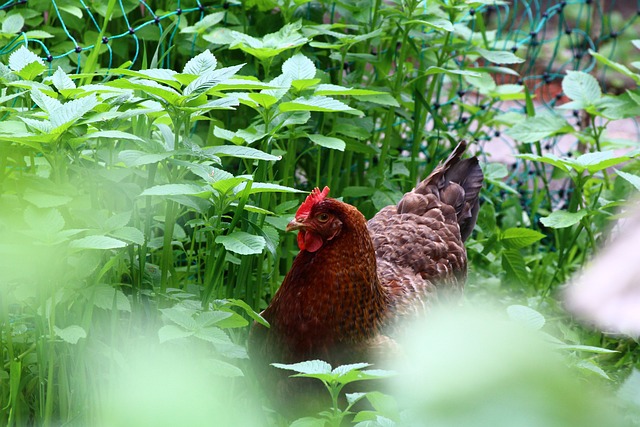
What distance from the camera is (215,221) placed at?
2129 mm

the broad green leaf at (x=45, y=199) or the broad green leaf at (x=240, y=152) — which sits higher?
the broad green leaf at (x=240, y=152)

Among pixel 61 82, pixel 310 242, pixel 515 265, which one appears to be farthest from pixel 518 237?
pixel 61 82

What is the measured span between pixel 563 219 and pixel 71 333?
5.60ft

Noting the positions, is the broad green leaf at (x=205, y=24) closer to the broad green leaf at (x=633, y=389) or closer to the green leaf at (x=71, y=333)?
the green leaf at (x=71, y=333)

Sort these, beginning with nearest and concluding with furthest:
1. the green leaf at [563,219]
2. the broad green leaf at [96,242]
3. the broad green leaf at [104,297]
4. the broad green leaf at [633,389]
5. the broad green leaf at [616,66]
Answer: the broad green leaf at [633,389] < the broad green leaf at [96,242] < the broad green leaf at [104,297] < the green leaf at [563,219] < the broad green leaf at [616,66]

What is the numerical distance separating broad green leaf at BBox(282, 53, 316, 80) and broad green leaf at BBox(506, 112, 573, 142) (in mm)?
1140

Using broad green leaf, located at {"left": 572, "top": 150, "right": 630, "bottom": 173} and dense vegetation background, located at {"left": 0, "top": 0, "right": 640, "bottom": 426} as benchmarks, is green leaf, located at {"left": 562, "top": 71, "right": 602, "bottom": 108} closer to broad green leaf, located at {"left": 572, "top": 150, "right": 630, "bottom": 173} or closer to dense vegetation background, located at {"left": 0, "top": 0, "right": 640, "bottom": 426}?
dense vegetation background, located at {"left": 0, "top": 0, "right": 640, "bottom": 426}

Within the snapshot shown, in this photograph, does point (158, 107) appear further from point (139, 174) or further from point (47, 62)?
point (47, 62)

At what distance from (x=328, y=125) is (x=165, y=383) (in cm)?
264

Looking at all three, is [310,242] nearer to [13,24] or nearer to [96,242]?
[96,242]

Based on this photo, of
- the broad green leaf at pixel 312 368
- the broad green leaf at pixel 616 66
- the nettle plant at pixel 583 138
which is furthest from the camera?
the broad green leaf at pixel 616 66

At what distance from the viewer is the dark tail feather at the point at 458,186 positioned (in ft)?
9.24

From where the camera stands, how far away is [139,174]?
2209 mm

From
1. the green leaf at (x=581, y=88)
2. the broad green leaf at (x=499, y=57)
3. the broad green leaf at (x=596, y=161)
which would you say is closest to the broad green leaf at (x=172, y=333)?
the broad green leaf at (x=596, y=161)
